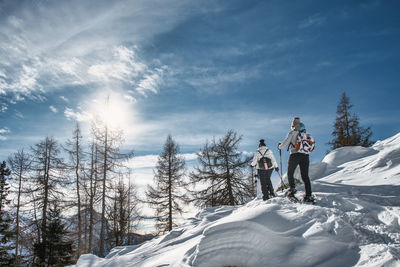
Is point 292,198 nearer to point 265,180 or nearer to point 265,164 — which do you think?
point 265,180

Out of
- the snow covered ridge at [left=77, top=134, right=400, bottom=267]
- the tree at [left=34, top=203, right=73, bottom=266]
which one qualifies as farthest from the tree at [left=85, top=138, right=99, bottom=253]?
the snow covered ridge at [left=77, top=134, right=400, bottom=267]

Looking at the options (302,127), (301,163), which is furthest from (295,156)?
(302,127)

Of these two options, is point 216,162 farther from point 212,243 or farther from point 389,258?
point 389,258

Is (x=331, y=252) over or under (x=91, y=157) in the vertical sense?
under

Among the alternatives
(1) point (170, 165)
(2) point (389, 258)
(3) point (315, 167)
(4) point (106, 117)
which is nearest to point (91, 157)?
(4) point (106, 117)

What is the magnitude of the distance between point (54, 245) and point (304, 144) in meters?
17.0

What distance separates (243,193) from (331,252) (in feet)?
46.5

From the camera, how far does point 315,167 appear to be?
1134cm

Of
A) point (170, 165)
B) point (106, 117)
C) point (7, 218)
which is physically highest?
point (106, 117)

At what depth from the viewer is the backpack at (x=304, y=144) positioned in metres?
5.40

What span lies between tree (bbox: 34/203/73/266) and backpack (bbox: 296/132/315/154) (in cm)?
1627

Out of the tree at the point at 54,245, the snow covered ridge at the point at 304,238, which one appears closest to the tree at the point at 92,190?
the tree at the point at 54,245

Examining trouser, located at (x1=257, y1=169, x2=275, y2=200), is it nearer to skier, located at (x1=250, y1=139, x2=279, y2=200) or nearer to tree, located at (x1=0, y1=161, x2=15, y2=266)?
skier, located at (x1=250, y1=139, x2=279, y2=200)

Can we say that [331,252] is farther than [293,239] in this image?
No
